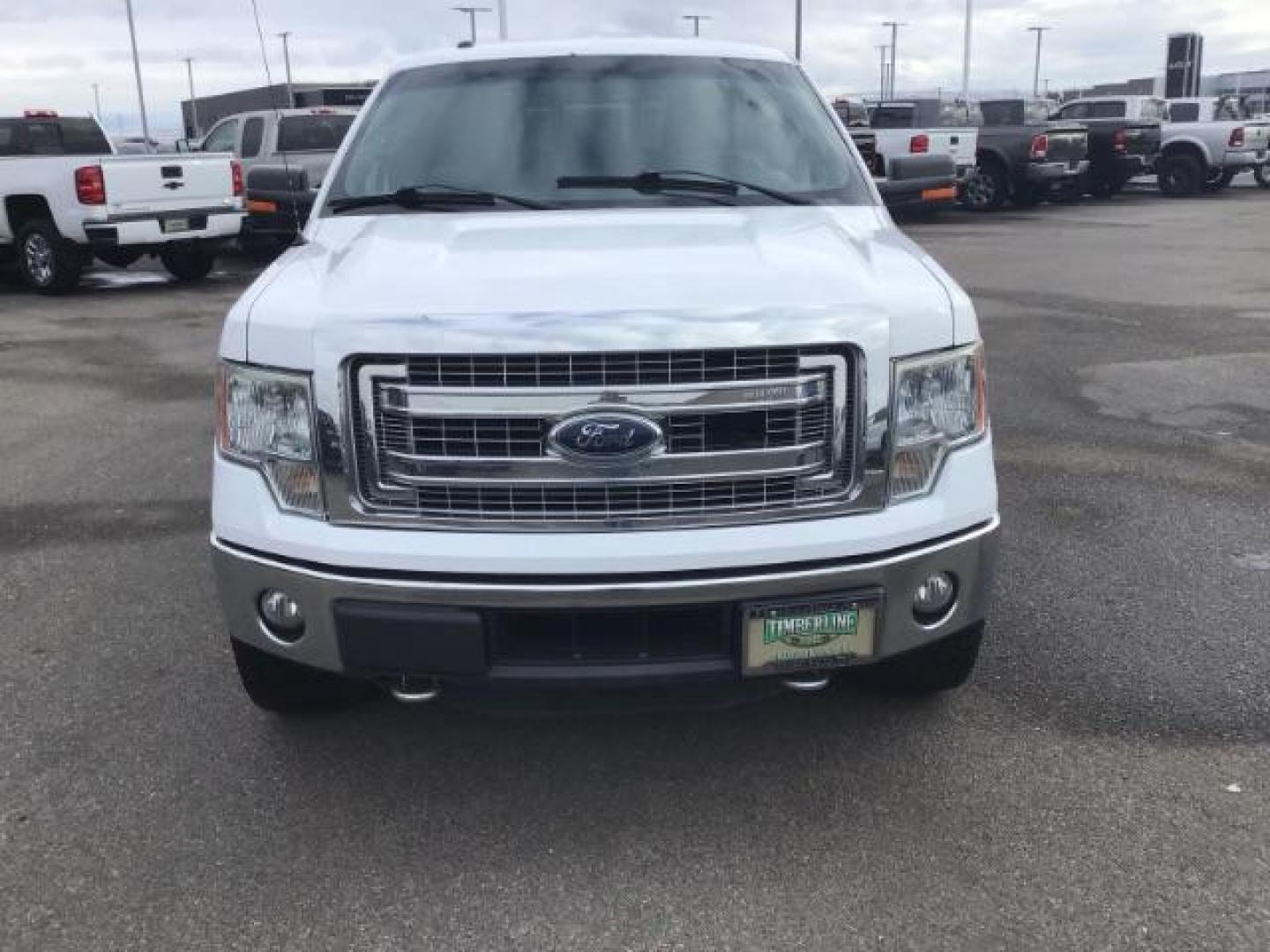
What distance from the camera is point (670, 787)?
3283 mm

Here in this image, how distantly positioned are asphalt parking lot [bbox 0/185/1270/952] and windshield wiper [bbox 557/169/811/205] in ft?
5.34

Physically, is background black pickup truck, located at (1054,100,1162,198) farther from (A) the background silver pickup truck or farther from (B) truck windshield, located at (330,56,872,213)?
(B) truck windshield, located at (330,56,872,213)

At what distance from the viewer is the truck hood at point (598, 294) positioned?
275 centimetres

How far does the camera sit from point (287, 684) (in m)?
3.43

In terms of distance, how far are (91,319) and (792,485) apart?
417 inches

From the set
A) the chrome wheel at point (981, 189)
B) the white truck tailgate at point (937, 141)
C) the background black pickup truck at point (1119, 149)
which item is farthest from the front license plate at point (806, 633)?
the background black pickup truck at point (1119, 149)

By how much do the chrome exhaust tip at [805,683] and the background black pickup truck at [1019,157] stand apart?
19429 mm

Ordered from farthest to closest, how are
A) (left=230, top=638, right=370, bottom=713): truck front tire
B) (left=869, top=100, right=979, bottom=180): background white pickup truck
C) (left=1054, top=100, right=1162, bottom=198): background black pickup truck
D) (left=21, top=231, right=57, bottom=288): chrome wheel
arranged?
1. (left=1054, top=100, right=1162, bottom=198): background black pickup truck
2. (left=869, top=100, right=979, bottom=180): background white pickup truck
3. (left=21, top=231, right=57, bottom=288): chrome wheel
4. (left=230, top=638, right=370, bottom=713): truck front tire

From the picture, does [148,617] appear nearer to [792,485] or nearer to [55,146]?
[792,485]

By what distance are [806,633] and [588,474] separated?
0.63 m

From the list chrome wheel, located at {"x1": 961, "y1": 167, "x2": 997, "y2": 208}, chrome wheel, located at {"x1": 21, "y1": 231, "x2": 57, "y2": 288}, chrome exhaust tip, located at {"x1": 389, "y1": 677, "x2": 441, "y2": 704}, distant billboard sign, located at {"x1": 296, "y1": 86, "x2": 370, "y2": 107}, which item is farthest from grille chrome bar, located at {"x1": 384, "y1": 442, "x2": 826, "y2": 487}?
chrome wheel, located at {"x1": 961, "y1": 167, "x2": 997, "y2": 208}

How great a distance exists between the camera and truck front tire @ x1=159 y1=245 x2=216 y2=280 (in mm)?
14306

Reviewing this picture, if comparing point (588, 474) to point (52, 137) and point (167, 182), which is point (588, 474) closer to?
point (167, 182)

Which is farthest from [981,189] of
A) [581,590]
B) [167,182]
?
[581,590]
